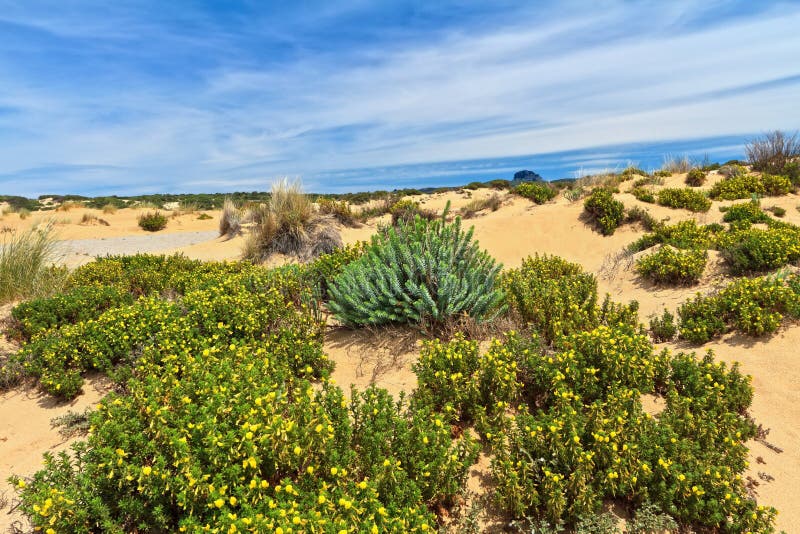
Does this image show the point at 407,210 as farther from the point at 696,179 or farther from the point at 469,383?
the point at 469,383

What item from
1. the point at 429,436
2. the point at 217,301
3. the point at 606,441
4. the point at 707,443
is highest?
the point at 217,301

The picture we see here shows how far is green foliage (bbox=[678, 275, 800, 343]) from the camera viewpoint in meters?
5.04

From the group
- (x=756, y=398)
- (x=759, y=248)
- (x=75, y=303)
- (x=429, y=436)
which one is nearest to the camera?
(x=429, y=436)

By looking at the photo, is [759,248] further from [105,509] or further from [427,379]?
[105,509]

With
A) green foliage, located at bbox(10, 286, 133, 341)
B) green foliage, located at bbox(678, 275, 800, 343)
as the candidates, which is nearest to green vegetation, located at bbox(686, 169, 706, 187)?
green foliage, located at bbox(678, 275, 800, 343)

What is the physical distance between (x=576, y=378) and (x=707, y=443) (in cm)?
98

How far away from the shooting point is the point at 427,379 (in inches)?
154

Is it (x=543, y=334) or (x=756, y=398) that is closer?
(x=756, y=398)

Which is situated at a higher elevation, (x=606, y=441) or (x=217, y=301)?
(x=217, y=301)

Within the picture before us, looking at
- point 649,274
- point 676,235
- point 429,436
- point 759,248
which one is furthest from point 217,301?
point 676,235

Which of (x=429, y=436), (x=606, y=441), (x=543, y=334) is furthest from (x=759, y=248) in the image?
(x=429, y=436)

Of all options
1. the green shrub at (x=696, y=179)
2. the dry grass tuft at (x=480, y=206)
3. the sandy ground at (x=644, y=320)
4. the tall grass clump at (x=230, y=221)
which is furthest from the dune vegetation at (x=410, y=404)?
the dry grass tuft at (x=480, y=206)

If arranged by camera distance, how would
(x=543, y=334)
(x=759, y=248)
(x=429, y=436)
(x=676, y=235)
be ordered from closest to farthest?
(x=429, y=436) < (x=543, y=334) < (x=759, y=248) < (x=676, y=235)

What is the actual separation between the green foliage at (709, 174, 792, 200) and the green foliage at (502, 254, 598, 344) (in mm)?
8842
